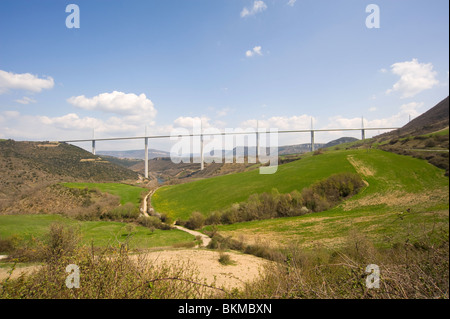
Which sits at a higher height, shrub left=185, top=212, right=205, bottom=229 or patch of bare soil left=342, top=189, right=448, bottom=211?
patch of bare soil left=342, top=189, right=448, bottom=211

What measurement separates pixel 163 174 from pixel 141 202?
39966 mm

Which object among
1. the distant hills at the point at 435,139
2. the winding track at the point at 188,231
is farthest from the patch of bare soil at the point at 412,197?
the winding track at the point at 188,231

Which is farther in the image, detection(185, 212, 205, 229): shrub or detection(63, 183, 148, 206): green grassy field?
detection(63, 183, 148, 206): green grassy field

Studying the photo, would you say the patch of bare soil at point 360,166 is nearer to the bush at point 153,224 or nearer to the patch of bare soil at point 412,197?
the patch of bare soil at point 412,197

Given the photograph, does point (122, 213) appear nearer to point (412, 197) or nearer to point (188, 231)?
point (188, 231)

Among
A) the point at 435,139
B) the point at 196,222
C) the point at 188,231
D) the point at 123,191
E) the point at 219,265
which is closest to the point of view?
the point at 435,139

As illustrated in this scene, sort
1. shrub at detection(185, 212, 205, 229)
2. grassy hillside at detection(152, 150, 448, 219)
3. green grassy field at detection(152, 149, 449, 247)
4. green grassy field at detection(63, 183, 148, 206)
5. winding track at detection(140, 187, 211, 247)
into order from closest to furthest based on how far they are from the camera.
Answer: green grassy field at detection(152, 149, 449, 247), winding track at detection(140, 187, 211, 247), shrub at detection(185, 212, 205, 229), green grassy field at detection(63, 183, 148, 206), grassy hillside at detection(152, 150, 448, 219)

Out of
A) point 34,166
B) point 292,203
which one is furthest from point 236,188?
point 34,166

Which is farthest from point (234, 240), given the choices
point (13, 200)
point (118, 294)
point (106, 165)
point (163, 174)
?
point (163, 174)

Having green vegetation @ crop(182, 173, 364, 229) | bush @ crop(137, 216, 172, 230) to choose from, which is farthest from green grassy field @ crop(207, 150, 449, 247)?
bush @ crop(137, 216, 172, 230)

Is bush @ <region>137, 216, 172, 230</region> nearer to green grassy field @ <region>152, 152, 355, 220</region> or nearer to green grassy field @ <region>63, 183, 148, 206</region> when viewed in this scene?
green grassy field @ <region>152, 152, 355, 220</region>

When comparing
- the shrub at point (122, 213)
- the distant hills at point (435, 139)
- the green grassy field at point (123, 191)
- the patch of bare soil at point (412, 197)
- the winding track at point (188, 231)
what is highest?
the distant hills at point (435, 139)

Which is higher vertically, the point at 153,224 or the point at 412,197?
the point at 412,197
